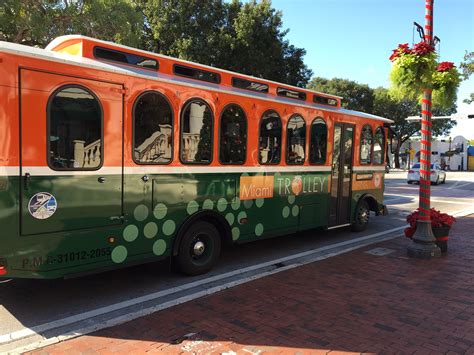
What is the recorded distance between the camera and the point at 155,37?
1920cm

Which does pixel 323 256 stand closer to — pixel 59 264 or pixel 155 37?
pixel 59 264

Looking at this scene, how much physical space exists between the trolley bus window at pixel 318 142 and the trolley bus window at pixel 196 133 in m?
2.62

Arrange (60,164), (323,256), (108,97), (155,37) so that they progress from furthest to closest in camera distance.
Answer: (155,37) < (323,256) < (108,97) < (60,164)

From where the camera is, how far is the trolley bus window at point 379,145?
9906mm

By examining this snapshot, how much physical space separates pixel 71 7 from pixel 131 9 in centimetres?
170

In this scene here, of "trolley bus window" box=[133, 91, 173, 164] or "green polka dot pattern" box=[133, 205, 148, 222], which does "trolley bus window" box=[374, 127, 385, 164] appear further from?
"green polka dot pattern" box=[133, 205, 148, 222]

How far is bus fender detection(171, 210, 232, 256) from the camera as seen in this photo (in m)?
5.73

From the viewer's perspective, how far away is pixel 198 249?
6.10 m

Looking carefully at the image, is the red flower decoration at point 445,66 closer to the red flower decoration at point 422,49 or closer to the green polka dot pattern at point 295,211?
the red flower decoration at point 422,49

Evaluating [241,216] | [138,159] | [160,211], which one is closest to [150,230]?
[160,211]

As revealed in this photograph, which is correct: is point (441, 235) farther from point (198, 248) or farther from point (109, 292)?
point (109, 292)

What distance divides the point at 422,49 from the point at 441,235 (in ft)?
11.3

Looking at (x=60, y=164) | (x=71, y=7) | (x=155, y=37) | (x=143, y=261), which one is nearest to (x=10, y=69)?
(x=60, y=164)

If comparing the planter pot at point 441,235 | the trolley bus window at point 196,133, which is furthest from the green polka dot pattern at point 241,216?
the planter pot at point 441,235
